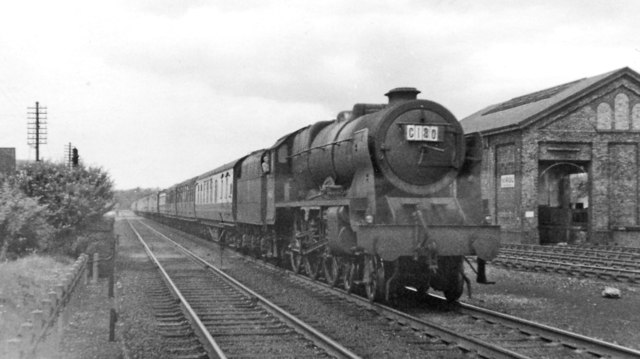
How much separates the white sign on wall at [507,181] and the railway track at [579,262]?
14.1 ft

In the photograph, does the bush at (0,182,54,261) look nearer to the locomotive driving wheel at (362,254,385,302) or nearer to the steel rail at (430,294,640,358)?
the locomotive driving wheel at (362,254,385,302)

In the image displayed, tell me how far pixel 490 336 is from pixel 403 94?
4458 mm

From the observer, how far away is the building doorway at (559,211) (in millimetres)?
Result: 25656

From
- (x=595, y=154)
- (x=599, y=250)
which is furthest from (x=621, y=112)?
(x=599, y=250)

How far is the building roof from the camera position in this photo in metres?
24.7

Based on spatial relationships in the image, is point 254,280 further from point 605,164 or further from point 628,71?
point 628,71

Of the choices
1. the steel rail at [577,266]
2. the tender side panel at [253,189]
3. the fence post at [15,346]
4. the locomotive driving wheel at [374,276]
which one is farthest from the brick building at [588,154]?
the fence post at [15,346]

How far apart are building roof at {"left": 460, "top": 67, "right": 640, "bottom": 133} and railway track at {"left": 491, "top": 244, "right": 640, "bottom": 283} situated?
612 cm

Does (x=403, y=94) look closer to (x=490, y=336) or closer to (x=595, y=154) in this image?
(x=490, y=336)

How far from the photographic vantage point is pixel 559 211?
26562 mm

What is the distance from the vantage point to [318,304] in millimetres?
10250

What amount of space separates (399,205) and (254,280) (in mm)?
5122

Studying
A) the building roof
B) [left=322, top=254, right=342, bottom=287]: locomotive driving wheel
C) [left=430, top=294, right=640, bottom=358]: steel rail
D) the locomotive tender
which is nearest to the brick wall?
the building roof

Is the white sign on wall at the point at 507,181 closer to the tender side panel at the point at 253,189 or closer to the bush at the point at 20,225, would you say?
the tender side panel at the point at 253,189
